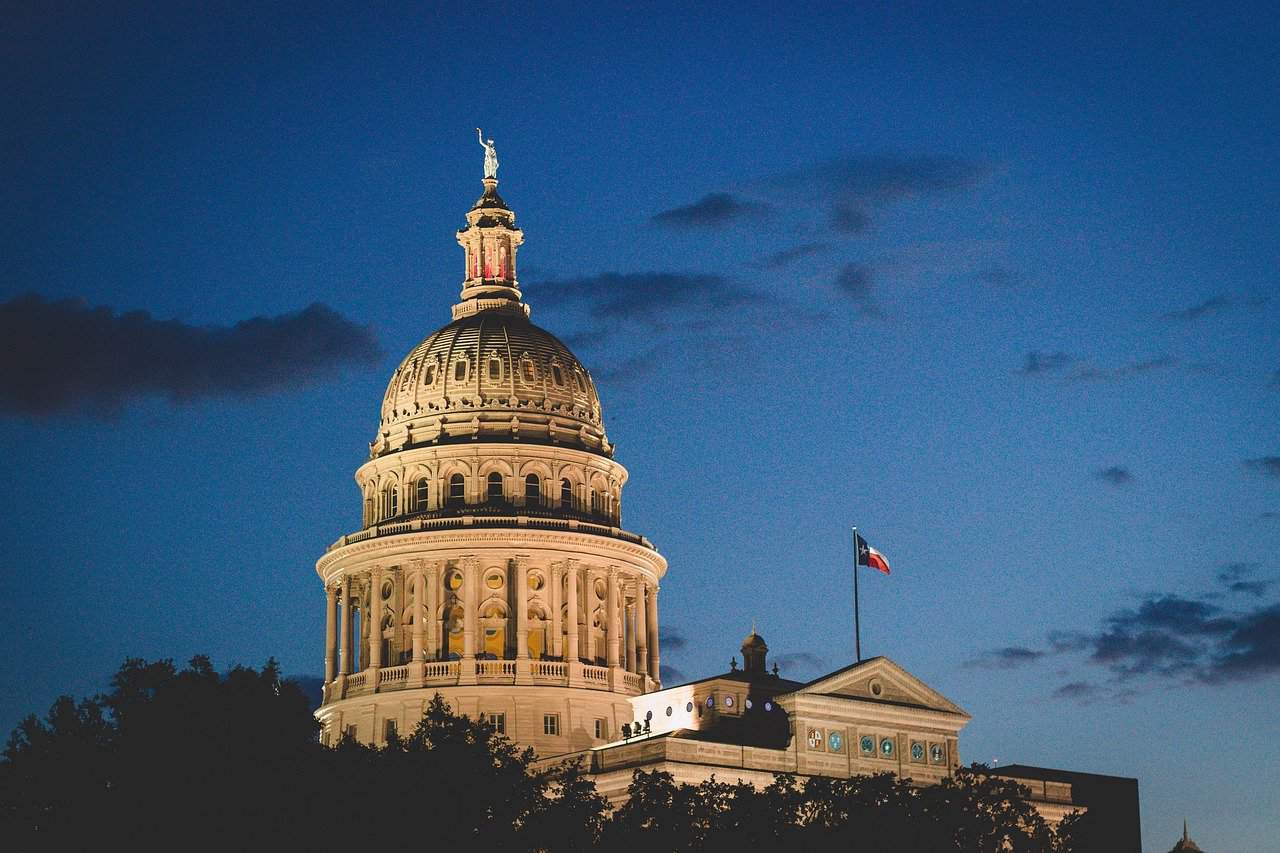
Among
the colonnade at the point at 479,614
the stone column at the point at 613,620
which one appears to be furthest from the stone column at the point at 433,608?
the stone column at the point at 613,620

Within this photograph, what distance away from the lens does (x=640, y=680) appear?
547 ft

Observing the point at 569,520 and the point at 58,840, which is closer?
the point at 58,840

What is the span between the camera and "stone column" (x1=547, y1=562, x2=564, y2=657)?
163m

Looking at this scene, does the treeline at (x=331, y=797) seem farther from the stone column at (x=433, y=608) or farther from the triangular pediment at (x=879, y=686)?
the stone column at (x=433, y=608)

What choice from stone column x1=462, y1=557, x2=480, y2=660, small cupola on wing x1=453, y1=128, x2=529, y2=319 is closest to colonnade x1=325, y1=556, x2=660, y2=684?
stone column x1=462, y1=557, x2=480, y2=660

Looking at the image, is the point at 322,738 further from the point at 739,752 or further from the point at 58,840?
the point at 58,840

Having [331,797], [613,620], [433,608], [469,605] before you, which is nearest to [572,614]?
[613,620]

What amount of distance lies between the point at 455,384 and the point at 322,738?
895 inches

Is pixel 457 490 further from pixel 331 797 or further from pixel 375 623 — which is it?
pixel 331 797

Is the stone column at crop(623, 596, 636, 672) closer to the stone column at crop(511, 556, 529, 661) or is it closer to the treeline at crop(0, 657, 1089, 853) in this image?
the stone column at crop(511, 556, 529, 661)

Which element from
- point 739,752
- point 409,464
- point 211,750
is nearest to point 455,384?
point 409,464

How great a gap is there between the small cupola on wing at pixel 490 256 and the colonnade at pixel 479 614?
2006cm

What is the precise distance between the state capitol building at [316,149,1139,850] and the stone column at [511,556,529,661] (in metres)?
0.15

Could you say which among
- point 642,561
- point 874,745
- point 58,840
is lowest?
point 58,840
